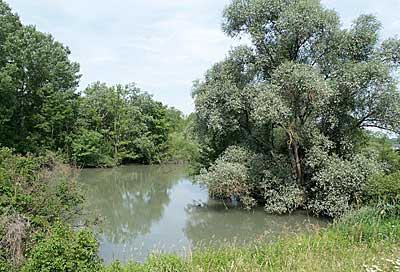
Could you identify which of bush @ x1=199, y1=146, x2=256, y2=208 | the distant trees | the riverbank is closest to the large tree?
the distant trees

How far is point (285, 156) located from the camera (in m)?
12.4

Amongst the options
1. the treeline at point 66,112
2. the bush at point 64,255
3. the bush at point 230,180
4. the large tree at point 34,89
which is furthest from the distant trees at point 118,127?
the bush at point 64,255

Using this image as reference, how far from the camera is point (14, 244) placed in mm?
4715

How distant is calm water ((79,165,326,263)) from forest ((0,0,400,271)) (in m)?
0.74

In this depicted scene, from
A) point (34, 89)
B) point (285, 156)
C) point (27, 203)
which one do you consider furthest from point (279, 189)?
point (34, 89)

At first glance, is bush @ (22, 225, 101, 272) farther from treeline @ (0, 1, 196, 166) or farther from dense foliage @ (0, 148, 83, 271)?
treeline @ (0, 1, 196, 166)

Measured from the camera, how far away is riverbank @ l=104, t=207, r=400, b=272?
369 centimetres

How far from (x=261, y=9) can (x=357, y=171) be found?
5.90m

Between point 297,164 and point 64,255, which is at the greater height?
point 297,164

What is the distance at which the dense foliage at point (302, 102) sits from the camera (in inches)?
411

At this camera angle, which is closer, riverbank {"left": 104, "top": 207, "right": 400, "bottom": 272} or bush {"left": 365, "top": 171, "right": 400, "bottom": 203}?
riverbank {"left": 104, "top": 207, "right": 400, "bottom": 272}

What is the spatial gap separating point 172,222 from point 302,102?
5345 mm

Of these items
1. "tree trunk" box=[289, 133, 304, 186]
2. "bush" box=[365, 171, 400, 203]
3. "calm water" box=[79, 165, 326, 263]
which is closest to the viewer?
"bush" box=[365, 171, 400, 203]

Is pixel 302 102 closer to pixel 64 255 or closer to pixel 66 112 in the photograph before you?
pixel 64 255
